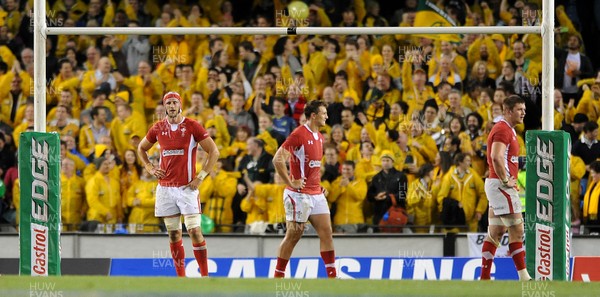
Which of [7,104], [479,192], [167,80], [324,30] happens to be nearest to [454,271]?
[479,192]

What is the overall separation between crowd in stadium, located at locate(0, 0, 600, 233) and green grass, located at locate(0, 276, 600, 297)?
5566 millimetres

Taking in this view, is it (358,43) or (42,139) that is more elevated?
(358,43)

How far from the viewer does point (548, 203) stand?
1388 centimetres

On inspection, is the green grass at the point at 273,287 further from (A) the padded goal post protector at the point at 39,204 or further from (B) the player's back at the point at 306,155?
(B) the player's back at the point at 306,155

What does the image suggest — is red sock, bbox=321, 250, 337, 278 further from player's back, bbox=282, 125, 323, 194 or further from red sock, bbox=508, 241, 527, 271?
red sock, bbox=508, 241, 527, 271

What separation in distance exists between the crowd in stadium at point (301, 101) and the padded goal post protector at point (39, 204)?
3.87 metres

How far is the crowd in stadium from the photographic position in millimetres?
18141

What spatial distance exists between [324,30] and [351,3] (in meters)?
7.39

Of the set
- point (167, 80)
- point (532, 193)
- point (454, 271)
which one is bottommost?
point (454, 271)

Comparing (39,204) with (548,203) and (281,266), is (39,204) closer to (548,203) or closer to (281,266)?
(281,266)

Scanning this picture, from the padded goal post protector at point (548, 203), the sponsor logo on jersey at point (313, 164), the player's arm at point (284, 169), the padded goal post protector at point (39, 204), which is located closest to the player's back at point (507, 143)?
the padded goal post protector at point (548, 203)

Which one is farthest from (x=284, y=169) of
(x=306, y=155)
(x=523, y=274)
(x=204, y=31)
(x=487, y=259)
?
(x=523, y=274)

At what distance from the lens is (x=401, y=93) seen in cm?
2002

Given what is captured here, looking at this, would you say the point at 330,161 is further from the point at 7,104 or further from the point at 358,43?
the point at 7,104
